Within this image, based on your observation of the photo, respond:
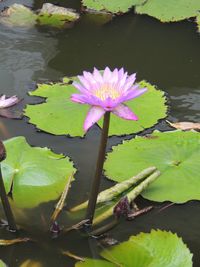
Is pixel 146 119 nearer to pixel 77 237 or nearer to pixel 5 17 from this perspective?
pixel 77 237

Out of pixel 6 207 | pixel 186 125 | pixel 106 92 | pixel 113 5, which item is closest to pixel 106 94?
pixel 106 92

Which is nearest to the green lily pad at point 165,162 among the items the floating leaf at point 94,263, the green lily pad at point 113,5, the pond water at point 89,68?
the pond water at point 89,68

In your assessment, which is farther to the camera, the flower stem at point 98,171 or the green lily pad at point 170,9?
the green lily pad at point 170,9

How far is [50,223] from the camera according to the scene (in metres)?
1.90

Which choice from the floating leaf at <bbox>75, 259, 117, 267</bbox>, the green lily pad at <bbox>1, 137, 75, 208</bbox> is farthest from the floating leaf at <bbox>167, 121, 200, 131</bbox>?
the floating leaf at <bbox>75, 259, 117, 267</bbox>

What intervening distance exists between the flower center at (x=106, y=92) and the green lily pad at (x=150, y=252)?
0.56m

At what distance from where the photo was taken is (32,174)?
2006 millimetres

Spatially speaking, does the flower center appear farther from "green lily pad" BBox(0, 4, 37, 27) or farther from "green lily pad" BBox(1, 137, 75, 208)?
"green lily pad" BBox(0, 4, 37, 27)

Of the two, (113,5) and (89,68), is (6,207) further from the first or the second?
(113,5)

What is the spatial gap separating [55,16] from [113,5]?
1.50ft

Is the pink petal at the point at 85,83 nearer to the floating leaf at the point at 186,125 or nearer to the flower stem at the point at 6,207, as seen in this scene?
the flower stem at the point at 6,207

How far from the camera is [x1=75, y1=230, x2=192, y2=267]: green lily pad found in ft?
5.37

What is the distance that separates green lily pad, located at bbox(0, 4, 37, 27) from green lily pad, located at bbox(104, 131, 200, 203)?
165 cm

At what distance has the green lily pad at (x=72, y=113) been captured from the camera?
7.81 feet
